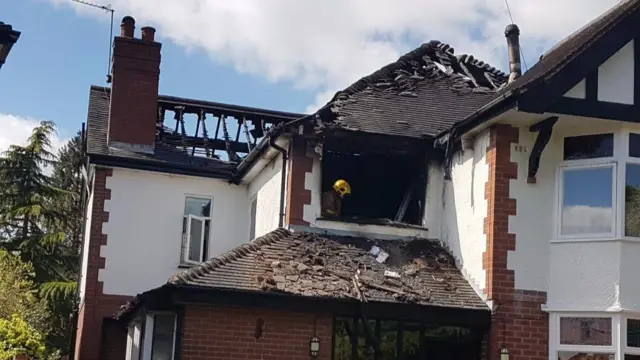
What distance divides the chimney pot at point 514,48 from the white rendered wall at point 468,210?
2165 millimetres

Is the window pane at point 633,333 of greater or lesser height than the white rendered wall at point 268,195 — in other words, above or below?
below

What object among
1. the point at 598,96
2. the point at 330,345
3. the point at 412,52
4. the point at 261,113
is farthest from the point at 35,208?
the point at 598,96

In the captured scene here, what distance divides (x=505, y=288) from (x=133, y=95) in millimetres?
10000

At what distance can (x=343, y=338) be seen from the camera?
13.3m

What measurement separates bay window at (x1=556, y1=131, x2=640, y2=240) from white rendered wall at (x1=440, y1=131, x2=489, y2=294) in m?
1.15

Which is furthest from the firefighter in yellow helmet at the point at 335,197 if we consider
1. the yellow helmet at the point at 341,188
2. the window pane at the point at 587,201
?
the window pane at the point at 587,201

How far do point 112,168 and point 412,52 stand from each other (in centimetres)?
651

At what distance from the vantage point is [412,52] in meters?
17.9

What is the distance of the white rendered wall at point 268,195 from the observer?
633 inches

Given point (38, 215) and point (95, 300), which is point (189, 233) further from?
point (38, 215)

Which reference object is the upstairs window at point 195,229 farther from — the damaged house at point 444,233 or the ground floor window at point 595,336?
the ground floor window at point 595,336

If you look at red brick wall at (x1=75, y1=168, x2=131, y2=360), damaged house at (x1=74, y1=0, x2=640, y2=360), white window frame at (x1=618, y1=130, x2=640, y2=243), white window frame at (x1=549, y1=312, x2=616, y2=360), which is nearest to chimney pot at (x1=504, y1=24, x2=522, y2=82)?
damaged house at (x1=74, y1=0, x2=640, y2=360)

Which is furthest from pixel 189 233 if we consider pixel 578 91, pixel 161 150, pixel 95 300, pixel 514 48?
pixel 578 91

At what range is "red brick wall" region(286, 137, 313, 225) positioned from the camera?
14.8 m
